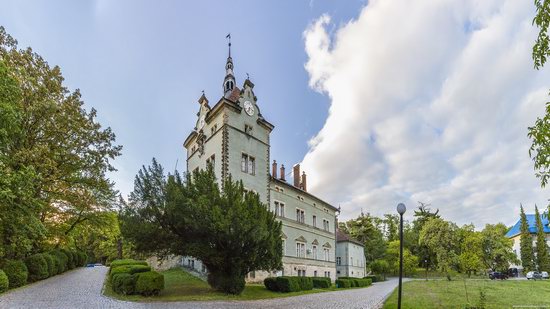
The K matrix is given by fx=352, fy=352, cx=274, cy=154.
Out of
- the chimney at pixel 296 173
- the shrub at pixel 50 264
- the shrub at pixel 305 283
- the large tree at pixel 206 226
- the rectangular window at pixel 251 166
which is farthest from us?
the chimney at pixel 296 173

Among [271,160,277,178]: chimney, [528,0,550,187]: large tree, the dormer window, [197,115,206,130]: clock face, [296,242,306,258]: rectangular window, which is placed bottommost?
[296,242,306,258]: rectangular window

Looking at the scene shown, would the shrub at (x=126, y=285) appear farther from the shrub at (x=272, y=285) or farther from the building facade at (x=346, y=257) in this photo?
the building facade at (x=346, y=257)

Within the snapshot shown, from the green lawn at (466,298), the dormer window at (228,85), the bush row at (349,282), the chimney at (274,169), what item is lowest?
the bush row at (349,282)

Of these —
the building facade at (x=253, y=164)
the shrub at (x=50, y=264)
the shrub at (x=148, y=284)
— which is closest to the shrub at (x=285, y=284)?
the building facade at (x=253, y=164)

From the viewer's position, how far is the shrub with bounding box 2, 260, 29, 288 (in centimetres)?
1834

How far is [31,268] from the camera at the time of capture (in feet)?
71.5

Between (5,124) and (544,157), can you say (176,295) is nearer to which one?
(5,124)

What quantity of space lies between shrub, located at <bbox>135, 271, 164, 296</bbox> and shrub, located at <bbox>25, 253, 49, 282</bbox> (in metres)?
9.57

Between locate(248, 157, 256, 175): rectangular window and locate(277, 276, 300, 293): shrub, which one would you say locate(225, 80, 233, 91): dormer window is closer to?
locate(248, 157, 256, 175): rectangular window

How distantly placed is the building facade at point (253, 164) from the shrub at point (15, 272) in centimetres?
1096

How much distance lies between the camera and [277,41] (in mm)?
18328

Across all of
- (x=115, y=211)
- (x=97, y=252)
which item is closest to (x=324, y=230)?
(x=115, y=211)

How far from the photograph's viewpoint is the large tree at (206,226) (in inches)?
694

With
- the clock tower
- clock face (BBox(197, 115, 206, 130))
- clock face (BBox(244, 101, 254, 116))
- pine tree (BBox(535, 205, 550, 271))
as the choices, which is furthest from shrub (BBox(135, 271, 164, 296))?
pine tree (BBox(535, 205, 550, 271))
